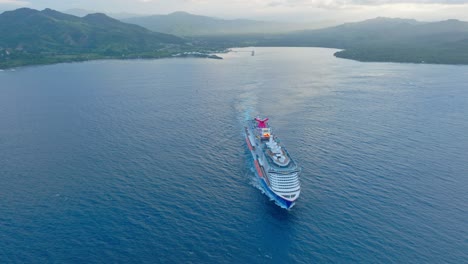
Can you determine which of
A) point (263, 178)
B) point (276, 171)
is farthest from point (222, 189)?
point (276, 171)

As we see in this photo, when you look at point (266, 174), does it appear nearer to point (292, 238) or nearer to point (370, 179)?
point (292, 238)

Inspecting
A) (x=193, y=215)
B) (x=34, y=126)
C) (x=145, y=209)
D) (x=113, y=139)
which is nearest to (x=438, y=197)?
(x=193, y=215)

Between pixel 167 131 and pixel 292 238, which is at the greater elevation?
pixel 167 131

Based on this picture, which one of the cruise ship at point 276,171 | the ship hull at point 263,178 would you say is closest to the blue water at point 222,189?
the ship hull at point 263,178

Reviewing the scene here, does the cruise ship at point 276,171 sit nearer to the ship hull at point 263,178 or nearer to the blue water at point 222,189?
the ship hull at point 263,178

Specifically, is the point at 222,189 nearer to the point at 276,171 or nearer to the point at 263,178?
the point at 263,178

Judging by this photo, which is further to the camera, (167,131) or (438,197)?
(167,131)
